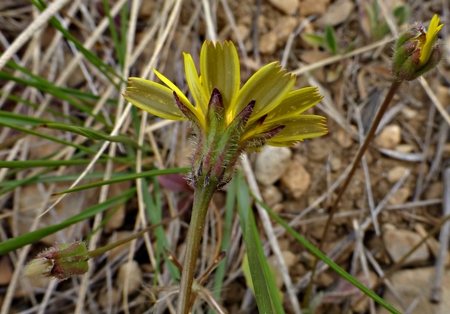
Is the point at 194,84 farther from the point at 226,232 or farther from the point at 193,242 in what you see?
the point at 226,232

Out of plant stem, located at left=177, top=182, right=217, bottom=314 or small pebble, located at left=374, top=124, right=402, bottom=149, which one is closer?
plant stem, located at left=177, top=182, right=217, bottom=314

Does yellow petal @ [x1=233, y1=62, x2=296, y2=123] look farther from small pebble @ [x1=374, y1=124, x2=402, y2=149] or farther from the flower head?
small pebble @ [x1=374, y1=124, x2=402, y2=149]

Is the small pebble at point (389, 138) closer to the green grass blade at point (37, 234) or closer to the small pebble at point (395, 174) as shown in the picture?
the small pebble at point (395, 174)

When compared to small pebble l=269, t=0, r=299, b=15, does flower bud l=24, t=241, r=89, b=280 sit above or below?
below

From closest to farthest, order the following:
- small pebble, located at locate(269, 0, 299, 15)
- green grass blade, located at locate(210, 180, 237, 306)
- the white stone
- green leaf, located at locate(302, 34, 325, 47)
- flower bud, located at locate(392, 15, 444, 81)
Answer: flower bud, located at locate(392, 15, 444, 81) → green grass blade, located at locate(210, 180, 237, 306) → the white stone → green leaf, located at locate(302, 34, 325, 47) → small pebble, located at locate(269, 0, 299, 15)

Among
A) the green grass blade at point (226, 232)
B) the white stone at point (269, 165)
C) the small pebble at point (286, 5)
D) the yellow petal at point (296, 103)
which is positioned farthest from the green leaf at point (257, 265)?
the small pebble at point (286, 5)

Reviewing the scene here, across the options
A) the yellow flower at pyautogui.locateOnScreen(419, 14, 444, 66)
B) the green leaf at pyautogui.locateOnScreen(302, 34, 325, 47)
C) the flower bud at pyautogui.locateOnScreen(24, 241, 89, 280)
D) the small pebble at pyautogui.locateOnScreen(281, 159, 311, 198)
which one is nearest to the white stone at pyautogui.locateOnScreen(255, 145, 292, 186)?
the small pebble at pyautogui.locateOnScreen(281, 159, 311, 198)

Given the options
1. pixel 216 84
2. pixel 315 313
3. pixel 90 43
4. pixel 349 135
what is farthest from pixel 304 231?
pixel 90 43

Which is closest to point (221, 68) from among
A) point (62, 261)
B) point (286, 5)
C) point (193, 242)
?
point (193, 242)
